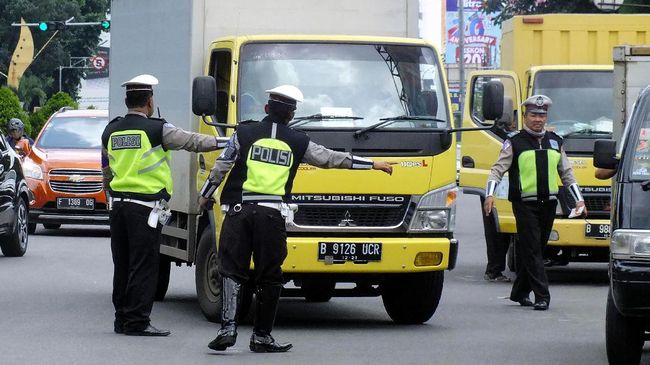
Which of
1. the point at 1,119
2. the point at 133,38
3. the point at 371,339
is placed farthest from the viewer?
the point at 1,119

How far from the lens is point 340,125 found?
41.7ft

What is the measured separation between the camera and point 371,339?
12297mm

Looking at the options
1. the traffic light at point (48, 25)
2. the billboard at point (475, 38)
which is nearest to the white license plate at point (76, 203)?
the traffic light at point (48, 25)

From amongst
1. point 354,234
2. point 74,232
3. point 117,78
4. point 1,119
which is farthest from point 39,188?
point 1,119

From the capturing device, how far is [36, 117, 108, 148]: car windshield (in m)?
25.2

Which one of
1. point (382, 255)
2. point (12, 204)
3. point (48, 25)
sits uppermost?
point (48, 25)

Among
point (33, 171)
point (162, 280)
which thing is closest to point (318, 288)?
point (162, 280)

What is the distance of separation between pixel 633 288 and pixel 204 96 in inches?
152

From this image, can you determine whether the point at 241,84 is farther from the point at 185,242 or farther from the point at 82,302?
the point at 82,302

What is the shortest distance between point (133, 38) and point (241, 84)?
2.71m

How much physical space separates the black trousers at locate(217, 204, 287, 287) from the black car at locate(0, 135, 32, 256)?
28.7 feet

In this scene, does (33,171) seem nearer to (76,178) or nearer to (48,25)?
(76,178)

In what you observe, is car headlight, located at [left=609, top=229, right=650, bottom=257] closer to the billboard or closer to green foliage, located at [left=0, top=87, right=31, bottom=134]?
green foliage, located at [left=0, top=87, right=31, bottom=134]

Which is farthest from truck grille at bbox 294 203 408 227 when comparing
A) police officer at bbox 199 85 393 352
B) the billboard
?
the billboard
